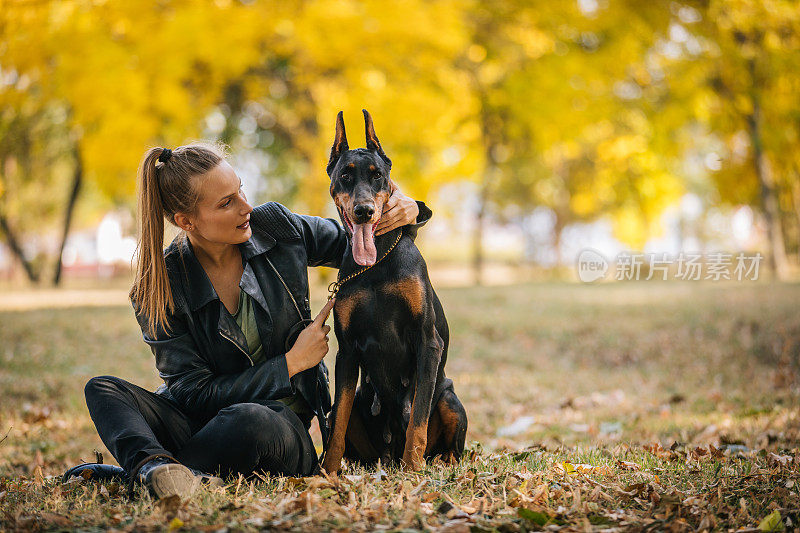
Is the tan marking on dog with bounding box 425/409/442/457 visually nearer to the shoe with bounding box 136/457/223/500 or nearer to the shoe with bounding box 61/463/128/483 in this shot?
the shoe with bounding box 136/457/223/500

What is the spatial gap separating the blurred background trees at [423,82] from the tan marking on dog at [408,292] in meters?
9.63

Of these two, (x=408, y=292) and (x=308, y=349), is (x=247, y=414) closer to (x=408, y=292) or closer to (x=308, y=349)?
(x=308, y=349)

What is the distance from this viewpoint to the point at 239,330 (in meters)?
3.27

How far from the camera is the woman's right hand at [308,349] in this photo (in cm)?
319

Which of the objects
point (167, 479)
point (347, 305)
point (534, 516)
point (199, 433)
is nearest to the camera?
point (534, 516)

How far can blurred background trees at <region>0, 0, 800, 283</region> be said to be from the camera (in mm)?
12281

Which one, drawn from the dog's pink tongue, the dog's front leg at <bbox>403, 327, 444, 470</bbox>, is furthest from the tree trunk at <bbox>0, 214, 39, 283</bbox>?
the dog's front leg at <bbox>403, 327, 444, 470</bbox>

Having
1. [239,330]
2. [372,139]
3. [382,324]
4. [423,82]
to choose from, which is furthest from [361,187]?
[423,82]

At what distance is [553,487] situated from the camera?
2.95 meters

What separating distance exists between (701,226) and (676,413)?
4382cm

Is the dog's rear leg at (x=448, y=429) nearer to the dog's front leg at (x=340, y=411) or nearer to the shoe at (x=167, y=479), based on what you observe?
the dog's front leg at (x=340, y=411)

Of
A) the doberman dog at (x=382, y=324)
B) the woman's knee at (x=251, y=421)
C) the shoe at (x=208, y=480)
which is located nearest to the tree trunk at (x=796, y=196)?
the doberman dog at (x=382, y=324)

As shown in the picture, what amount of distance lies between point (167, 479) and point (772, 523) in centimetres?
235

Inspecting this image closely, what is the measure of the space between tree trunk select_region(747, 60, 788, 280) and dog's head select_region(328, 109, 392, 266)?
13009 millimetres
